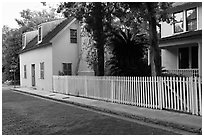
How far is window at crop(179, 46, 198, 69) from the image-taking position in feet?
Answer: 62.7

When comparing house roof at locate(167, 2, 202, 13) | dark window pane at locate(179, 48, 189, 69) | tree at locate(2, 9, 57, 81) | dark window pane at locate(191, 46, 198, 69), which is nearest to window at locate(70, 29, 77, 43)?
house roof at locate(167, 2, 202, 13)

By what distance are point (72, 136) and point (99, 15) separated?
9941mm

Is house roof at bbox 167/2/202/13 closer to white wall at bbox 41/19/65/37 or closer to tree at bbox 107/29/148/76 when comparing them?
tree at bbox 107/29/148/76

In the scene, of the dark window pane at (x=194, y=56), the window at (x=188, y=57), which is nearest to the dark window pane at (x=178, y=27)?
the window at (x=188, y=57)

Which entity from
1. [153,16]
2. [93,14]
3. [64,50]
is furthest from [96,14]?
[64,50]

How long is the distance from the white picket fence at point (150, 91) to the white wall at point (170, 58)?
852 cm

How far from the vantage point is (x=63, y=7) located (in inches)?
604

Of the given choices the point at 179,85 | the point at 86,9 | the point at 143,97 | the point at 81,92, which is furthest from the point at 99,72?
the point at 179,85

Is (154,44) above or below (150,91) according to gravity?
above

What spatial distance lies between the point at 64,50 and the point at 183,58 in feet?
31.1

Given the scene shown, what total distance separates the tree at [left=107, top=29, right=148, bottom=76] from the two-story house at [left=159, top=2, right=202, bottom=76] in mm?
3059

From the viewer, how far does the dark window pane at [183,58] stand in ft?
65.2

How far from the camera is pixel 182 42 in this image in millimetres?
16656

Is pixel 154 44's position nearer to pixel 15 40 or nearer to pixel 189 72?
pixel 189 72
